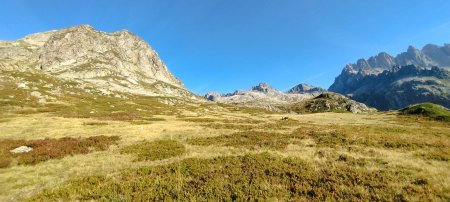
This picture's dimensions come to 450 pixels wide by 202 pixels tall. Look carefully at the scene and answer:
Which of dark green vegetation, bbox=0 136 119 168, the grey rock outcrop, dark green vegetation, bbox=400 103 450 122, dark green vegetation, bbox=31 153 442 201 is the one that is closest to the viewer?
dark green vegetation, bbox=31 153 442 201

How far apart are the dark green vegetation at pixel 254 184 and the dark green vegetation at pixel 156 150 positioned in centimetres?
439

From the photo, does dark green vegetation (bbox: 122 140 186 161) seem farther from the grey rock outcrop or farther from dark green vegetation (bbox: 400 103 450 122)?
dark green vegetation (bbox: 400 103 450 122)

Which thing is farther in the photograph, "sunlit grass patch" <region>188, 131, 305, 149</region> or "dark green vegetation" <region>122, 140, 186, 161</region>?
"sunlit grass patch" <region>188, 131, 305, 149</region>

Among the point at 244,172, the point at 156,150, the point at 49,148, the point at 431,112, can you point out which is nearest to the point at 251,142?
the point at 156,150

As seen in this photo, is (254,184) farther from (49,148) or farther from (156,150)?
(49,148)

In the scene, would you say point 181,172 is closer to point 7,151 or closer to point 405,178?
point 405,178

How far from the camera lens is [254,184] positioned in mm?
15461

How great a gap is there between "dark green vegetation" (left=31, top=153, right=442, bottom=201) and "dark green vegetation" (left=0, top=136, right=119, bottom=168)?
9507mm

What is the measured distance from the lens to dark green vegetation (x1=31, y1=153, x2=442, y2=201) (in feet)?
45.6

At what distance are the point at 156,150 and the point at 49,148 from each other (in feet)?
35.3

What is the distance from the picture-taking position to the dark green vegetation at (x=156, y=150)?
2423 cm

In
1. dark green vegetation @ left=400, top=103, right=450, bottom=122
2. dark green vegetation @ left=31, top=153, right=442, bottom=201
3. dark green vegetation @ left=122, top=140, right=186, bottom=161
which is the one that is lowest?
dark green vegetation @ left=31, top=153, right=442, bottom=201

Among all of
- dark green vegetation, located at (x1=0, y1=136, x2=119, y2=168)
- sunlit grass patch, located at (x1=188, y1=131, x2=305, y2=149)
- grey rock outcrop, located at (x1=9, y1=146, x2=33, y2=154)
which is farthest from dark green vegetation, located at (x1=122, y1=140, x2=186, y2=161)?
grey rock outcrop, located at (x1=9, y1=146, x2=33, y2=154)

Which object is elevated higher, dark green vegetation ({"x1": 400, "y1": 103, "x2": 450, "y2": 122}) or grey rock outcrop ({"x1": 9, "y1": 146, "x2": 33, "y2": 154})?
dark green vegetation ({"x1": 400, "y1": 103, "x2": 450, "y2": 122})
